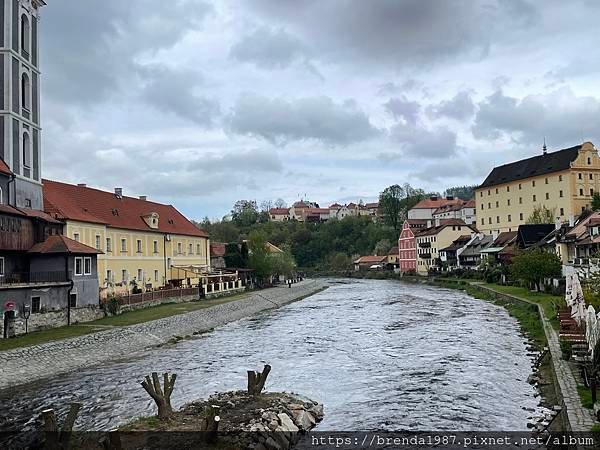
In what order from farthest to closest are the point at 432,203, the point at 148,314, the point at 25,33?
the point at 432,203 → the point at 148,314 → the point at 25,33

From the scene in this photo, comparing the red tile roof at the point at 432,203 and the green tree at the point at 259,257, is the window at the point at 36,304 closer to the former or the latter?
the green tree at the point at 259,257

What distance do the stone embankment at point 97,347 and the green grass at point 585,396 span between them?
15278mm

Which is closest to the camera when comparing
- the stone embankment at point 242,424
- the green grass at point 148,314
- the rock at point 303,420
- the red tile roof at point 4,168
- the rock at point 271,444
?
the stone embankment at point 242,424

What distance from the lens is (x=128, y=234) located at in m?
42.7

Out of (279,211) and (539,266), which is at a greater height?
(279,211)

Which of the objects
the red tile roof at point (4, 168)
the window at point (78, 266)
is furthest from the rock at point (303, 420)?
the red tile roof at point (4, 168)

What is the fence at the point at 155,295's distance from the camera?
3397 centimetres

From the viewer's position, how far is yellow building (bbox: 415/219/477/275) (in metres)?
85.3

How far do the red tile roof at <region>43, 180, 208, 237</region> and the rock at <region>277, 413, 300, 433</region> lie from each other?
82.7 ft

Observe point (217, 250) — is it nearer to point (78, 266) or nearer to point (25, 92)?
point (25, 92)

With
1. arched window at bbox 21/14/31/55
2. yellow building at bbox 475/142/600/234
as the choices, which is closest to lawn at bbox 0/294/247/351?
arched window at bbox 21/14/31/55

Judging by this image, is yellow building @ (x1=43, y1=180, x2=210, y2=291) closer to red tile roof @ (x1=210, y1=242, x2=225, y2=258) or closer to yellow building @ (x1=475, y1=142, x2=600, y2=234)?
red tile roof @ (x1=210, y1=242, x2=225, y2=258)

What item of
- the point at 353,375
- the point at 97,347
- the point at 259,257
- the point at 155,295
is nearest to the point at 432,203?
the point at 259,257

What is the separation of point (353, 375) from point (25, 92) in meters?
23.2
